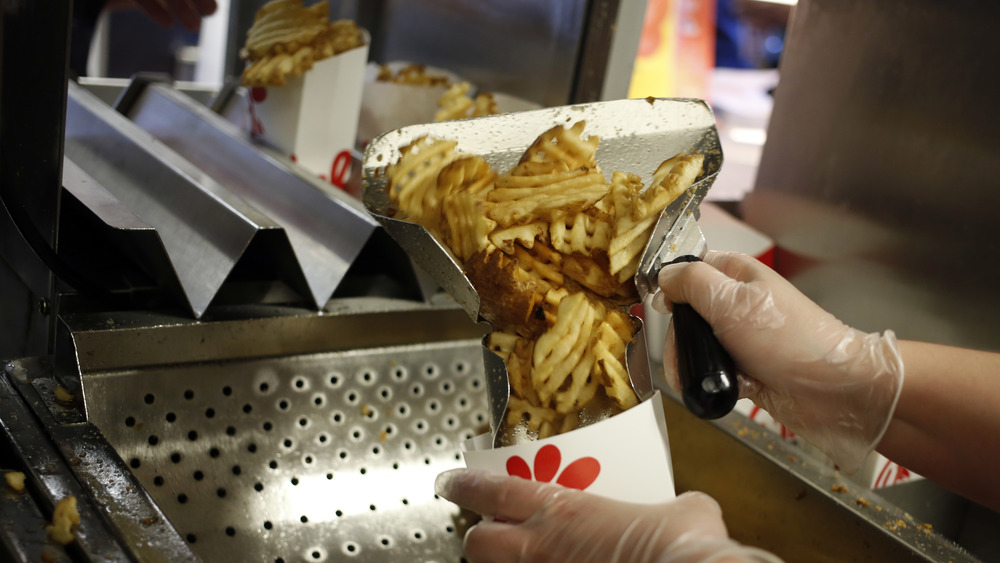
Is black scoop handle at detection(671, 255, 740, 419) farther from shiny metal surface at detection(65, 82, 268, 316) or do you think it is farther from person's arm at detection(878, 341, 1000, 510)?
shiny metal surface at detection(65, 82, 268, 316)

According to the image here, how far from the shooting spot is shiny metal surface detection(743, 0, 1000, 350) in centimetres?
158

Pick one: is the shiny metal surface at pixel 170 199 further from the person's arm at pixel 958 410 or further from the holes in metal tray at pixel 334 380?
the person's arm at pixel 958 410

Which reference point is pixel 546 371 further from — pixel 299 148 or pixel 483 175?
pixel 299 148

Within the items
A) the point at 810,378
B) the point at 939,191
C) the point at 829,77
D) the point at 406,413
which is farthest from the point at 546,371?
the point at 829,77

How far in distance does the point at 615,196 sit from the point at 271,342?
684mm

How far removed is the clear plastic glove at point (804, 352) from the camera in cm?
101

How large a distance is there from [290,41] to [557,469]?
1.31 meters

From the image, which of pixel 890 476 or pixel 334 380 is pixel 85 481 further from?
pixel 890 476

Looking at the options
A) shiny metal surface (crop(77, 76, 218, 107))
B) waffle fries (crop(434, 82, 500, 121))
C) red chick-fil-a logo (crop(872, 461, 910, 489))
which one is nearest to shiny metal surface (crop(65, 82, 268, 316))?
shiny metal surface (crop(77, 76, 218, 107))

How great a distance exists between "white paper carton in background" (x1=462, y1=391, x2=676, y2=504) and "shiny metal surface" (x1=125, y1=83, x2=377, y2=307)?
64 centimetres

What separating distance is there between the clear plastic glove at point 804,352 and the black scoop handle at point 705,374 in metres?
0.08

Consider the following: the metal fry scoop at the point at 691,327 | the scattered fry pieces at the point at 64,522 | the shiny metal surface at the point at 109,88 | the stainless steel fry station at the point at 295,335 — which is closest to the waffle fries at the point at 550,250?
the metal fry scoop at the point at 691,327

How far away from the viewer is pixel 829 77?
6.32 ft

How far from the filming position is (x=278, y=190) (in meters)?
1.77
